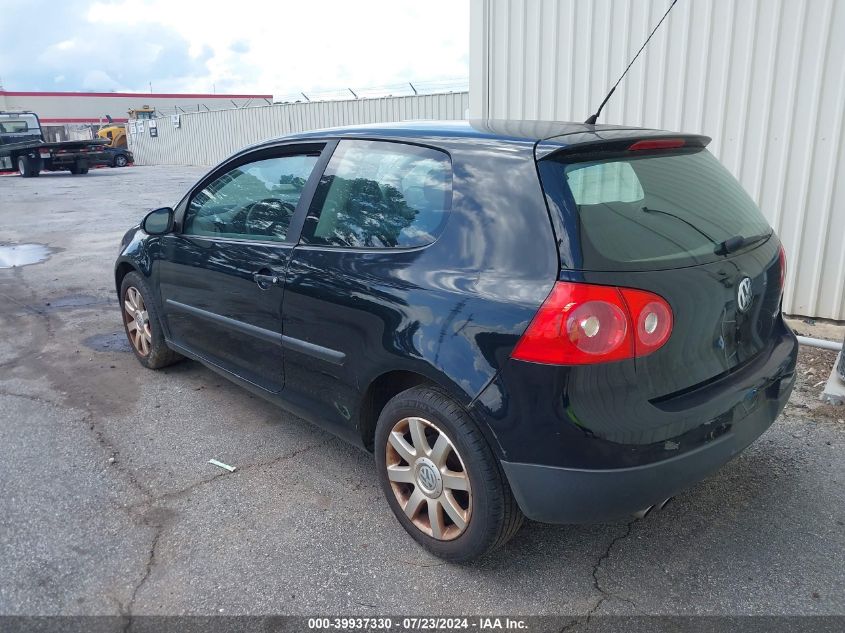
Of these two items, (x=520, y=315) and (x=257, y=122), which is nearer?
(x=520, y=315)

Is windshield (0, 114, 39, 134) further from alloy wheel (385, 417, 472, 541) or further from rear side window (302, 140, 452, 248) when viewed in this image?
alloy wheel (385, 417, 472, 541)

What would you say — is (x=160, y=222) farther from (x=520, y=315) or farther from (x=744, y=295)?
(x=744, y=295)

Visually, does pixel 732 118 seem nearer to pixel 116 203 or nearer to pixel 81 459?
pixel 81 459

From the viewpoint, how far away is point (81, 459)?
3609mm

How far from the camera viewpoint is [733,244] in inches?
105

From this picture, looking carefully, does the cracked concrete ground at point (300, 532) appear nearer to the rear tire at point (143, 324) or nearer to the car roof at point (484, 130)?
the rear tire at point (143, 324)

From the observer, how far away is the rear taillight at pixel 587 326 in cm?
222

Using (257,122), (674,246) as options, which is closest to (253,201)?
(674,246)

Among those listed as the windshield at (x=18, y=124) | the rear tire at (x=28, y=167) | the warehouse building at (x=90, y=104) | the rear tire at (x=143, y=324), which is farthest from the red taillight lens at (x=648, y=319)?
the warehouse building at (x=90, y=104)

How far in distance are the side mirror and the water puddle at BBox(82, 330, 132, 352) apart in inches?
59.5

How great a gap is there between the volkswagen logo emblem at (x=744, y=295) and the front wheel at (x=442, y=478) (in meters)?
1.10

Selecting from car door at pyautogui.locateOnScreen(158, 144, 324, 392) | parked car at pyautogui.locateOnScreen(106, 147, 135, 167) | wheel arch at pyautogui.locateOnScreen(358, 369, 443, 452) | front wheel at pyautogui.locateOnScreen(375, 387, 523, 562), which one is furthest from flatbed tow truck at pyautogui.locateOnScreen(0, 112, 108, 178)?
front wheel at pyautogui.locateOnScreen(375, 387, 523, 562)

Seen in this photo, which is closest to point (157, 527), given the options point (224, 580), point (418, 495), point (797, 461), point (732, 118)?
point (224, 580)

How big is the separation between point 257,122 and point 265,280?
24.6 m
